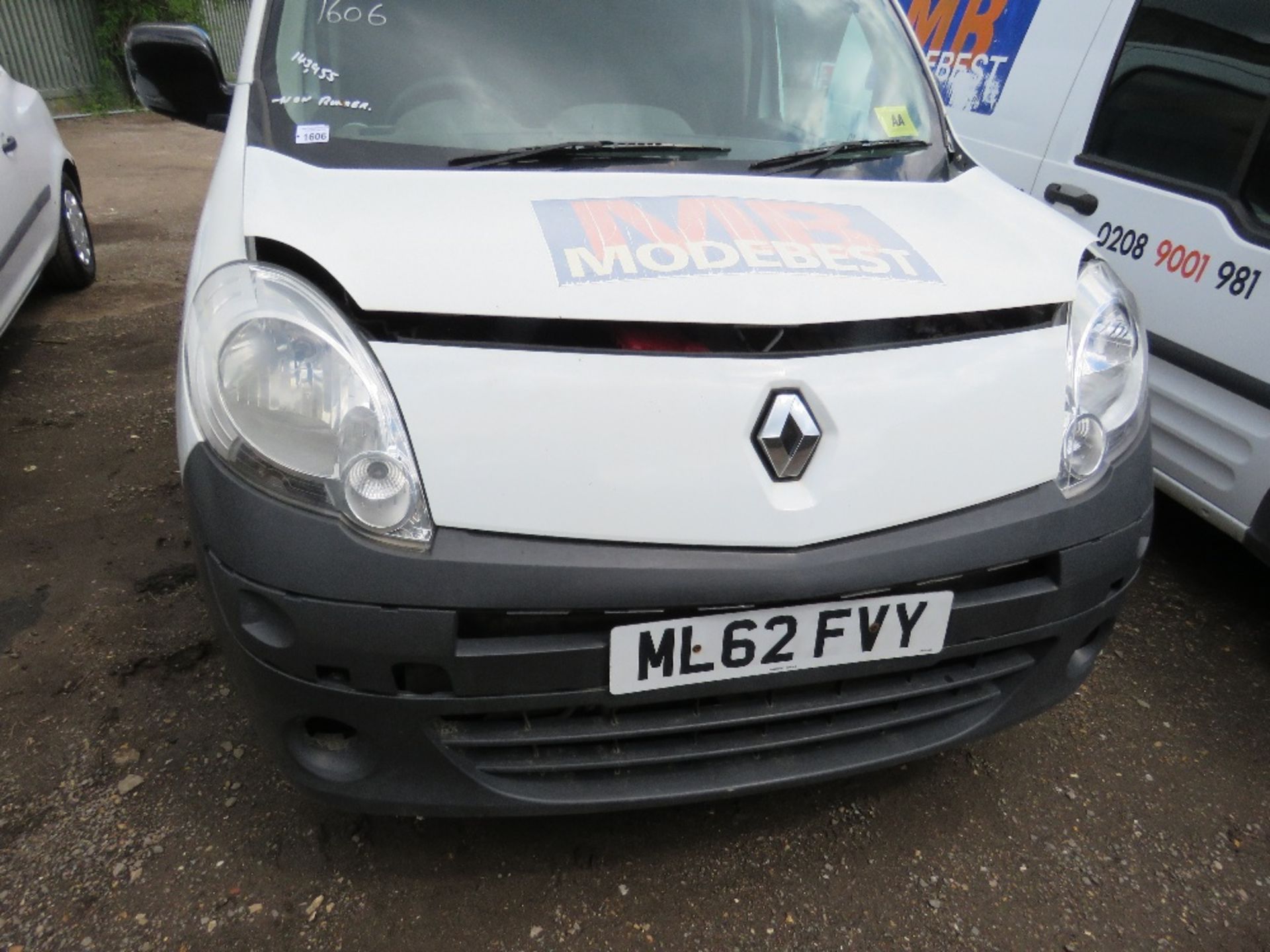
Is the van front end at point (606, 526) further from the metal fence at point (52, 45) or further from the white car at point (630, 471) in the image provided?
the metal fence at point (52, 45)

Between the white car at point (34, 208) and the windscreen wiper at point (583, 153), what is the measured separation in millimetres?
2595

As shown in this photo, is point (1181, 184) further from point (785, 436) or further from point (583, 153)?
point (785, 436)

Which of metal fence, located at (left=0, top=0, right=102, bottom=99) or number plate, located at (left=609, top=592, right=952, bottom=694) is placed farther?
metal fence, located at (left=0, top=0, right=102, bottom=99)

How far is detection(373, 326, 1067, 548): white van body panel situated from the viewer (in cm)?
131

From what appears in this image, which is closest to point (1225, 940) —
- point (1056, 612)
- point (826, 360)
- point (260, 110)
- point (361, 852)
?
point (1056, 612)

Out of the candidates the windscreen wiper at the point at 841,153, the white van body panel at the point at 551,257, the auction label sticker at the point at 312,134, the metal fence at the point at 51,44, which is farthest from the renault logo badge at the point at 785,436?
the metal fence at the point at 51,44

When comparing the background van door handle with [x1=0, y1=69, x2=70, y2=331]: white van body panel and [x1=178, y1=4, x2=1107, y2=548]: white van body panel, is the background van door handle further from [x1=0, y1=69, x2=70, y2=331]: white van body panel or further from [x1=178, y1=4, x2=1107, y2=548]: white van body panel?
[x1=0, y1=69, x2=70, y2=331]: white van body panel

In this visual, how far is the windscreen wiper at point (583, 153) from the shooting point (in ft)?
5.79

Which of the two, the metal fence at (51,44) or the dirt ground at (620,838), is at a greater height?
the dirt ground at (620,838)

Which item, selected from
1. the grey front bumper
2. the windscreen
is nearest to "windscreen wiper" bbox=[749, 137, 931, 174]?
the windscreen

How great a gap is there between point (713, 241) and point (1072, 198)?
5.85 ft

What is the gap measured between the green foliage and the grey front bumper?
1250 centimetres

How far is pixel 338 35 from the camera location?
200 centimetres

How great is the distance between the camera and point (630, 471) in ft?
4.36
